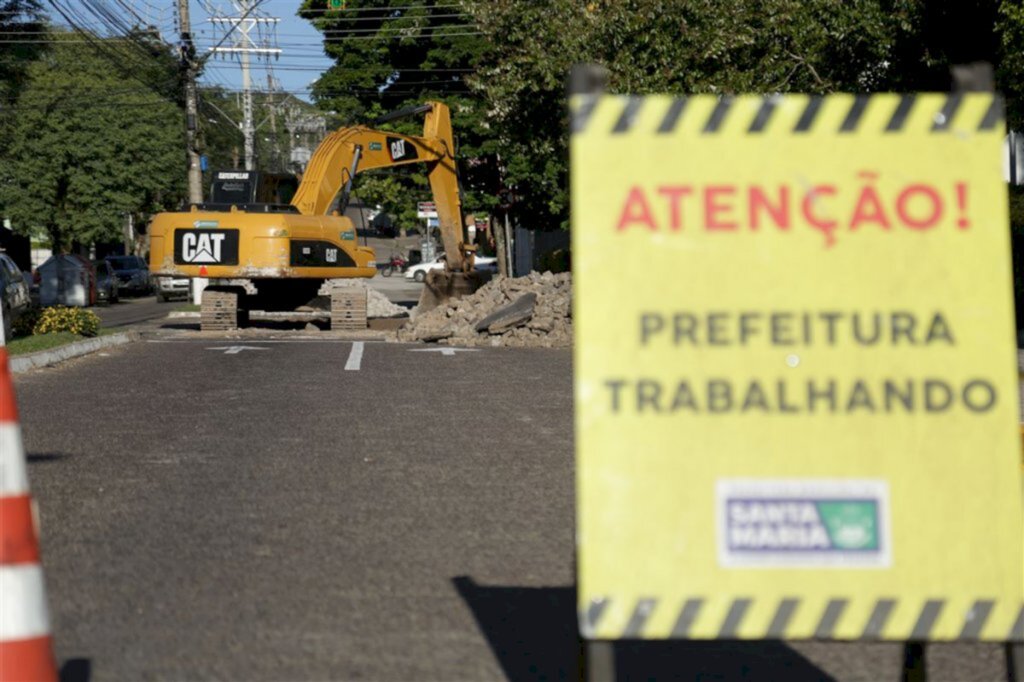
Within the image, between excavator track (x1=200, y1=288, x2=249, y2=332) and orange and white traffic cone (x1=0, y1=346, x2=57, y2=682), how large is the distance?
2429 centimetres

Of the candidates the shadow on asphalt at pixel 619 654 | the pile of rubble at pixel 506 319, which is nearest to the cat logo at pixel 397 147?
the pile of rubble at pixel 506 319

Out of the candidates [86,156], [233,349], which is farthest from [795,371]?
[86,156]

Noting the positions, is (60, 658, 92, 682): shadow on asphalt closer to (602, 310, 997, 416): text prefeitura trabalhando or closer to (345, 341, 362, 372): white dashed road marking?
(602, 310, 997, 416): text prefeitura trabalhando

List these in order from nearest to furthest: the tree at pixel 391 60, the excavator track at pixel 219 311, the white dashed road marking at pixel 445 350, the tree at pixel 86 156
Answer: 1. the white dashed road marking at pixel 445 350
2. the excavator track at pixel 219 311
3. the tree at pixel 391 60
4. the tree at pixel 86 156

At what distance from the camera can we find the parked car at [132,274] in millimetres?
61094

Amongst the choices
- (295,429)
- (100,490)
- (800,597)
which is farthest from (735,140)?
(295,429)

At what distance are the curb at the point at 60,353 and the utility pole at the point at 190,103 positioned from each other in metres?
14.7

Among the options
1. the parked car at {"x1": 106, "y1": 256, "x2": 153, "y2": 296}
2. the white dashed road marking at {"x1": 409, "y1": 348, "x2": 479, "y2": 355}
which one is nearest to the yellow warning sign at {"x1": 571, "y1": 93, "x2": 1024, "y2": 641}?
the white dashed road marking at {"x1": 409, "y1": 348, "x2": 479, "y2": 355}

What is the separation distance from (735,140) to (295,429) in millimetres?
8741

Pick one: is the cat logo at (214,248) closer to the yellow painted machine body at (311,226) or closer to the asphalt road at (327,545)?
the yellow painted machine body at (311,226)

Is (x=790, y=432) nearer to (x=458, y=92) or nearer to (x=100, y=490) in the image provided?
(x=100, y=490)

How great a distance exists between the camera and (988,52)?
2381 centimetres

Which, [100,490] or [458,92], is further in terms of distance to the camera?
[458,92]

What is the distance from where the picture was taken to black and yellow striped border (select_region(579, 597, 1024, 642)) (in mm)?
4109
